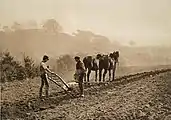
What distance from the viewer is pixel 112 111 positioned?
2.72 metres

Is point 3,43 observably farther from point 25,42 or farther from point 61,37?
point 61,37

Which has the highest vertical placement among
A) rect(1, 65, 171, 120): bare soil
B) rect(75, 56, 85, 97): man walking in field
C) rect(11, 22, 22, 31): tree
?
rect(11, 22, 22, 31): tree

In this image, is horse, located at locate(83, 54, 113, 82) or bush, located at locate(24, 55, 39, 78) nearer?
bush, located at locate(24, 55, 39, 78)

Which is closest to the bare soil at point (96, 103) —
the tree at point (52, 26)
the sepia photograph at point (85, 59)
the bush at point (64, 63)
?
the sepia photograph at point (85, 59)

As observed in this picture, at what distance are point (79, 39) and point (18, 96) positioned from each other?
692 mm

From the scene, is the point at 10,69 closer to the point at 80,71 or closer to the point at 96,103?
the point at 80,71

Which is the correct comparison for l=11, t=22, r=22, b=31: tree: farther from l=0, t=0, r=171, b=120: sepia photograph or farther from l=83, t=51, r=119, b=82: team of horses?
l=83, t=51, r=119, b=82: team of horses

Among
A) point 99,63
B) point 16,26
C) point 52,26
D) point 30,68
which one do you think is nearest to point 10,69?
point 30,68

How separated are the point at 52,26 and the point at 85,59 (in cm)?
38

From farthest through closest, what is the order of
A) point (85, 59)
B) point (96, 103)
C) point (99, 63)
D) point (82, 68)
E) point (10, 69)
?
point (99, 63)
point (85, 59)
point (10, 69)
point (82, 68)
point (96, 103)

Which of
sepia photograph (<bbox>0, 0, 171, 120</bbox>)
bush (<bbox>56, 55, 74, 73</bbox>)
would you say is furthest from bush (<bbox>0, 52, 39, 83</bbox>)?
bush (<bbox>56, 55, 74, 73</bbox>)

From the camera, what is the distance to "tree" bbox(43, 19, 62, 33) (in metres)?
3.16

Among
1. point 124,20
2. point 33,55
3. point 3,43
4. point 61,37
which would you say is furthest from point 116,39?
point 3,43

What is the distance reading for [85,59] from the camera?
3279 millimetres
